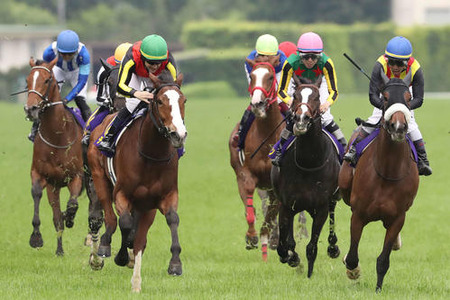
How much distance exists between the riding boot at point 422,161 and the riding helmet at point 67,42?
17.5 feet

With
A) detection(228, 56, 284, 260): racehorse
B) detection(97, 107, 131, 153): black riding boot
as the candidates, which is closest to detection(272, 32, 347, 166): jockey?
detection(228, 56, 284, 260): racehorse

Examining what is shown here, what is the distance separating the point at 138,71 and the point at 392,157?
2.92 m

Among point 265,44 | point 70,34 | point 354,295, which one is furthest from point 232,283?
point 70,34

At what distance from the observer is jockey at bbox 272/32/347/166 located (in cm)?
1197

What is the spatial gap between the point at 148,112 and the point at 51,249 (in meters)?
4.91

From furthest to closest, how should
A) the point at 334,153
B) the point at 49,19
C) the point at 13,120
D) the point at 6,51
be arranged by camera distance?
1. the point at 49,19
2. the point at 6,51
3. the point at 13,120
4. the point at 334,153

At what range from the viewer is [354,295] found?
9945 mm

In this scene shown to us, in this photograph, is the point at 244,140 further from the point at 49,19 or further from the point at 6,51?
the point at 49,19

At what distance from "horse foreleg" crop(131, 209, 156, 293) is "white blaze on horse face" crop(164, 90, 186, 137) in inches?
58.0

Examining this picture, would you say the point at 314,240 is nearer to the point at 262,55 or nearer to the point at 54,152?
the point at 262,55

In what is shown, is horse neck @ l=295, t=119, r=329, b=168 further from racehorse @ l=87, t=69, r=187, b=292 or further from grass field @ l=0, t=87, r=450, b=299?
racehorse @ l=87, t=69, r=187, b=292

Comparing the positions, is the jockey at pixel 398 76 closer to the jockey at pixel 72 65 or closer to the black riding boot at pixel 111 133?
the black riding boot at pixel 111 133

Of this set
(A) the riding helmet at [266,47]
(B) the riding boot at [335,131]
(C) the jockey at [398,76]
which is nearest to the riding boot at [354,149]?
(C) the jockey at [398,76]

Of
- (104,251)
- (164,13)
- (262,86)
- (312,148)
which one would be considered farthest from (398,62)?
(164,13)
